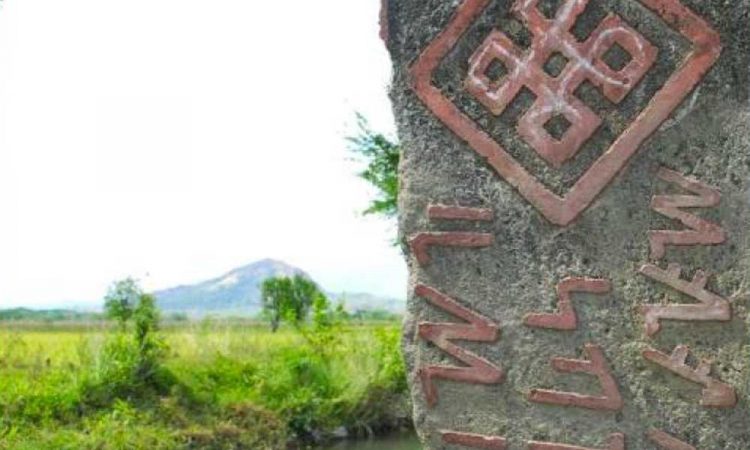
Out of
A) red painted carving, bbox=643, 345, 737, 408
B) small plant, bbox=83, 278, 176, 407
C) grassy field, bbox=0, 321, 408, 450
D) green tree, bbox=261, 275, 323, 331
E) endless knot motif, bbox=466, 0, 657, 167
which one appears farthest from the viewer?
green tree, bbox=261, 275, 323, 331

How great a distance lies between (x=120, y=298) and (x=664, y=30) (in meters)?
8.72

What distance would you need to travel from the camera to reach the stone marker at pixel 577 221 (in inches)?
110

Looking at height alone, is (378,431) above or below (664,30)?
below

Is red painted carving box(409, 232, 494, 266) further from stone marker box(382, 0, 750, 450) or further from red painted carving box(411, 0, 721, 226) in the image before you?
red painted carving box(411, 0, 721, 226)

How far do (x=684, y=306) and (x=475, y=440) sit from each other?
597 mm

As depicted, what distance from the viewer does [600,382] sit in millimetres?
2857

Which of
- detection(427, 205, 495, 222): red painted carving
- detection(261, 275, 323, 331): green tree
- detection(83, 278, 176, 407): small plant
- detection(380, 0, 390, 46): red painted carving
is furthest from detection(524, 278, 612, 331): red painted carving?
detection(261, 275, 323, 331): green tree

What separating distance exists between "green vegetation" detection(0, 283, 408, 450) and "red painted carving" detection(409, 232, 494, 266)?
5.79m

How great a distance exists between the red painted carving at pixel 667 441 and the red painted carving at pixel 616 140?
1.71 ft

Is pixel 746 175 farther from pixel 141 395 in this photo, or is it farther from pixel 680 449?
pixel 141 395

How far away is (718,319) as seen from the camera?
276 centimetres

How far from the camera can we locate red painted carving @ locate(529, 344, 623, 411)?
9.32 feet

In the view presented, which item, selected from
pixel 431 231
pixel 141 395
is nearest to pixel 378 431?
pixel 141 395

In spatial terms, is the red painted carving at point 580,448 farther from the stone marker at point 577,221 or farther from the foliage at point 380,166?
the foliage at point 380,166
